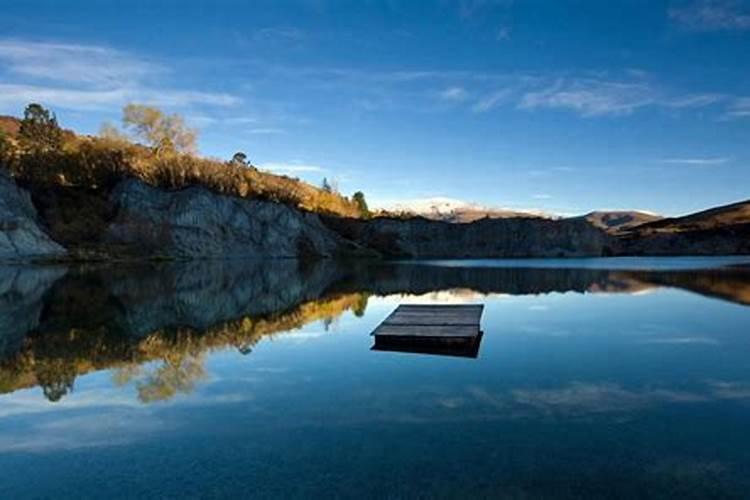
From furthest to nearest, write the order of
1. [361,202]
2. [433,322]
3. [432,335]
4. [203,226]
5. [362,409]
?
1. [361,202]
2. [203,226]
3. [433,322]
4. [432,335]
5. [362,409]

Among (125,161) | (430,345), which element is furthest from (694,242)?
(430,345)

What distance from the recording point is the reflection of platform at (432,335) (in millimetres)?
18953

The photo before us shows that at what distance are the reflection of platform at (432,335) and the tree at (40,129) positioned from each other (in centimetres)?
10734

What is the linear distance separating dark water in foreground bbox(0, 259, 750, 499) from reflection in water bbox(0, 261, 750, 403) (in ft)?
0.49

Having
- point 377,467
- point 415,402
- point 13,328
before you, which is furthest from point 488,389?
point 13,328

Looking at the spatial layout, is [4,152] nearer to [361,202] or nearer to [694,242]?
[361,202]

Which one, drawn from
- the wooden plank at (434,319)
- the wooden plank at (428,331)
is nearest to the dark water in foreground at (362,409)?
the wooden plank at (428,331)

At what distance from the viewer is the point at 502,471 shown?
850cm

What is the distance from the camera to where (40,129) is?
111 m

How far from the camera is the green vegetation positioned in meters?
90.1

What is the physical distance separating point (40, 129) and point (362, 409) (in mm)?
121923

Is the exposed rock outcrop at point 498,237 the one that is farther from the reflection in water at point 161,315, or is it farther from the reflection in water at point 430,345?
the reflection in water at point 430,345

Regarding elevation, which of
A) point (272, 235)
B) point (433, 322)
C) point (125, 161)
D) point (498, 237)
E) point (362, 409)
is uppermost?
point (125, 161)

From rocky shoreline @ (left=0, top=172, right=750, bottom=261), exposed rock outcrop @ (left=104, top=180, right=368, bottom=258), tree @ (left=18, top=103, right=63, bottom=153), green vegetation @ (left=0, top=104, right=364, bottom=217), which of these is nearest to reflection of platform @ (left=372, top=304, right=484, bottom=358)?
rocky shoreline @ (left=0, top=172, right=750, bottom=261)
